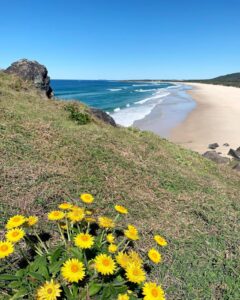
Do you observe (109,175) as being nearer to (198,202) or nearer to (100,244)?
(198,202)

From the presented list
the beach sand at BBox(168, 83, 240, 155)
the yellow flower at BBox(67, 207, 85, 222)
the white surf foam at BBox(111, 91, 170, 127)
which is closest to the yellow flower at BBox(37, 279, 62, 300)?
the yellow flower at BBox(67, 207, 85, 222)

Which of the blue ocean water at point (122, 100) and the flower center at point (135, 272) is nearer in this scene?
the flower center at point (135, 272)

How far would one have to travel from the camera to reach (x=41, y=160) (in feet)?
15.0

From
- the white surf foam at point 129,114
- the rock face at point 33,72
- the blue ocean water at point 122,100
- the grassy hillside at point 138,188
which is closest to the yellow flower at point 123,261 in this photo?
the grassy hillside at point 138,188

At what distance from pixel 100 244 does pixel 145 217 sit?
5.19ft

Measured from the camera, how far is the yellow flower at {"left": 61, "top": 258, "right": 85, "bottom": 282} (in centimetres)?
189

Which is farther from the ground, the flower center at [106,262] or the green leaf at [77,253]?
the flower center at [106,262]

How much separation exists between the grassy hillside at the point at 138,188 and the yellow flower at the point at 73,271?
1.47m

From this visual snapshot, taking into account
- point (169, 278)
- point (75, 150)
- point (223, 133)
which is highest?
point (75, 150)

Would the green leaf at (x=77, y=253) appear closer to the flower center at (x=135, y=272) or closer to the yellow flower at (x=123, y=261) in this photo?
the yellow flower at (x=123, y=261)

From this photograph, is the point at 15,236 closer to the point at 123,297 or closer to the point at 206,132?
the point at 123,297

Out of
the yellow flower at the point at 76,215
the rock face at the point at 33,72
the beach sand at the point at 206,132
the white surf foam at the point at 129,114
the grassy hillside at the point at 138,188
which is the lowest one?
the beach sand at the point at 206,132

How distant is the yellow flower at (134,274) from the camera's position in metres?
2.02

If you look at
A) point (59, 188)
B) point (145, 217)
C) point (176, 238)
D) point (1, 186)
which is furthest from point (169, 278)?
point (1, 186)
